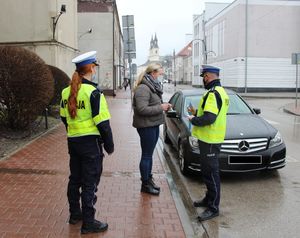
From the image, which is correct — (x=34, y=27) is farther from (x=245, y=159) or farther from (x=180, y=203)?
(x=180, y=203)

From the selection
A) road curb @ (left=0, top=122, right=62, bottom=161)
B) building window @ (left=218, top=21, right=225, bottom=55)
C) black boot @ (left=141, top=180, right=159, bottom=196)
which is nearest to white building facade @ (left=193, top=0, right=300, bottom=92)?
building window @ (left=218, top=21, right=225, bottom=55)

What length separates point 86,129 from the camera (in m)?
4.51

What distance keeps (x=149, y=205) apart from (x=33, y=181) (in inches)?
81.5

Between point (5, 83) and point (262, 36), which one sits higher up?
point (262, 36)

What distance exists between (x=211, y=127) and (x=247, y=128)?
2409 millimetres

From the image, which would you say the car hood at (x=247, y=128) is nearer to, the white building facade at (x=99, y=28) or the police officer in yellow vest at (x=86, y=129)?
the police officer in yellow vest at (x=86, y=129)

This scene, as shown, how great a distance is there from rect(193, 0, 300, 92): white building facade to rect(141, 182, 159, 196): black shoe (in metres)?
43.2

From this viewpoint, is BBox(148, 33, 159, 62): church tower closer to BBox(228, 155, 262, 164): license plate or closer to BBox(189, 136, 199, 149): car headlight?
BBox(189, 136, 199, 149): car headlight

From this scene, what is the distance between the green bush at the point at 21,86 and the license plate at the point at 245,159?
5.53 meters

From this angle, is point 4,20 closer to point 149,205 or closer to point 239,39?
point 149,205

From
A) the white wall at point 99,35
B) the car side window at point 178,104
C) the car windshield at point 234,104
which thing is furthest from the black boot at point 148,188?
the white wall at point 99,35

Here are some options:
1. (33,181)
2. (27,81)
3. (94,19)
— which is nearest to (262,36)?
(94,19)

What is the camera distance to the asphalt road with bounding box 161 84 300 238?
5.05 meters

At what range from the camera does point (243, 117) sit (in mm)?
8195
